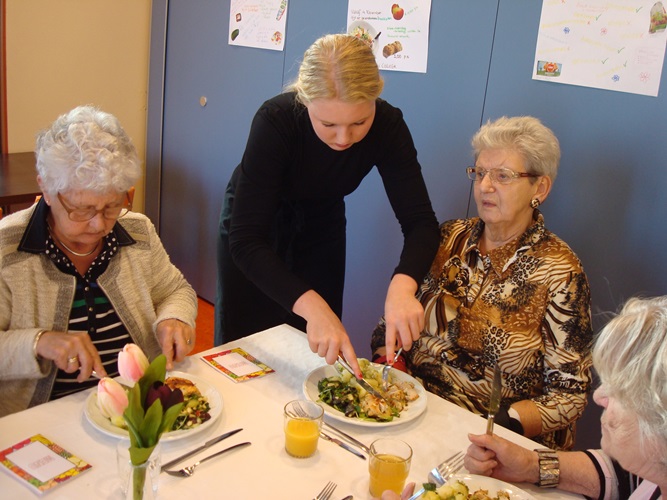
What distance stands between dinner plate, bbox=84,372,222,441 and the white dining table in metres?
0.02

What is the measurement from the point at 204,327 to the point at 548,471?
285 centimetres

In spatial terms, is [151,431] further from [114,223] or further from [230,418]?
[114,223]

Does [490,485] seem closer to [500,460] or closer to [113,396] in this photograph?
[500,460]

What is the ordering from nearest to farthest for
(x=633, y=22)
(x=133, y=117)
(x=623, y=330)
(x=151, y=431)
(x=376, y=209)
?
(x=151, y=431) → (x=623, y=330) → (x=633, y=22) → (x=376, y=209) → (x=133, y=117)

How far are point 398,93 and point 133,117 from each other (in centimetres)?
223

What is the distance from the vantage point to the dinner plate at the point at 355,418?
1.44m

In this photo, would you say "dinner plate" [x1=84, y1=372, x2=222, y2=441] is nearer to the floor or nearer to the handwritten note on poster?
the floor

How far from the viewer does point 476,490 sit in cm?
124

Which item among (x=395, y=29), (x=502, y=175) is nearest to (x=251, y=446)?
(x=502, y=175)

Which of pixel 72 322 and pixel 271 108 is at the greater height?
pixel 271 108

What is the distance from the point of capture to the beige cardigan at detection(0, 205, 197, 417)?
58.4 inches

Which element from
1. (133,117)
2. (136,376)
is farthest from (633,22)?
(133,117)

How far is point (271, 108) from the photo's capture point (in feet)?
6.04

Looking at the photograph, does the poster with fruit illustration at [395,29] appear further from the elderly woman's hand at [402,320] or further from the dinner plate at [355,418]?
the dinner plate at [355,418]
